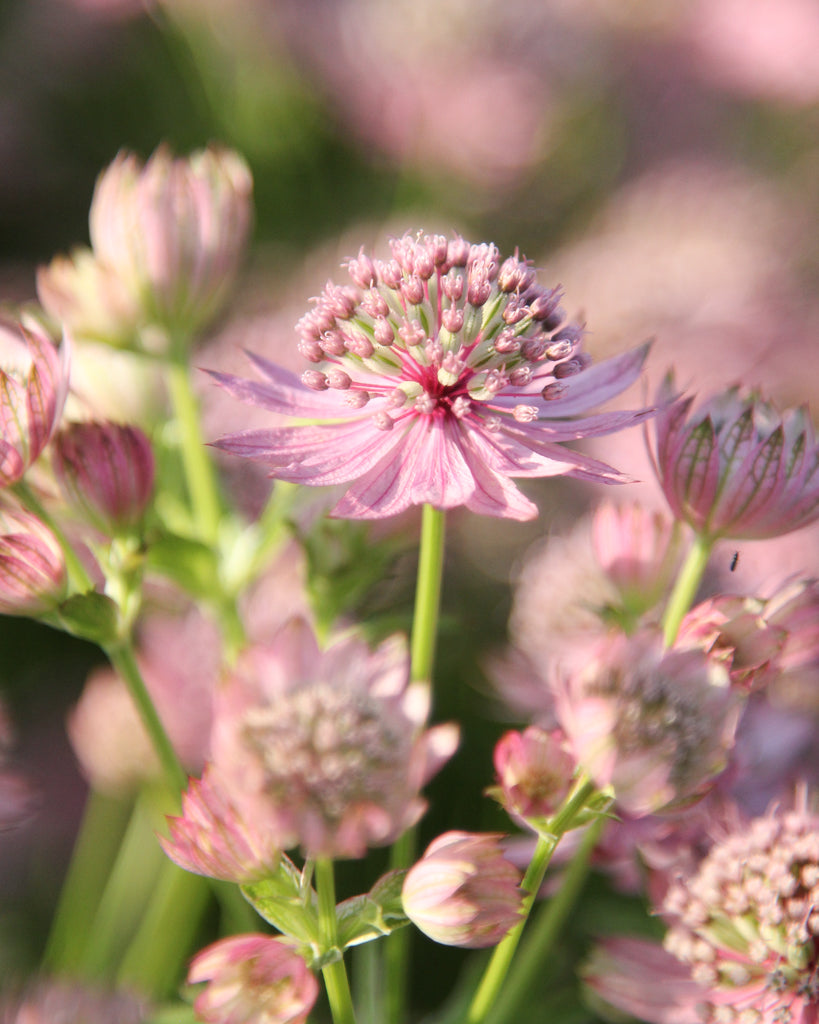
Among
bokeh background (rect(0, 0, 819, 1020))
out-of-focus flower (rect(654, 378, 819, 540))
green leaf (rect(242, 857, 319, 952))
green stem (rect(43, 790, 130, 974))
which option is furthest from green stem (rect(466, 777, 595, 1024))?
bokeh background (rect(0, 0, 819, 1020))

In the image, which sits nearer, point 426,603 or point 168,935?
point 426,603

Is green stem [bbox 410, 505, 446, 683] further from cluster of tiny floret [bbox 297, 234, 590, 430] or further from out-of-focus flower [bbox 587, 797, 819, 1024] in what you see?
out-of-focus flower [bbox 587, 797, 819, 1024]

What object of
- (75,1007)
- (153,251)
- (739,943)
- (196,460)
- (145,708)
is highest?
(153,251)

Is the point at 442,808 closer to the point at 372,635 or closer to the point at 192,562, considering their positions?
the point at 372,635

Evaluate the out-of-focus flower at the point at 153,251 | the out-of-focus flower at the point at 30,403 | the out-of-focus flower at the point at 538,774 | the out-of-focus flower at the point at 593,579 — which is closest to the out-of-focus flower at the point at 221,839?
the out-of-focus flower at the point at 538,774

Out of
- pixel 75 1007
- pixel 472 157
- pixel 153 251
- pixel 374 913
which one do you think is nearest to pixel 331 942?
pixel 374 913

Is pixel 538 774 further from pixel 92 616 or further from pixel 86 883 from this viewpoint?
pixel 86 883

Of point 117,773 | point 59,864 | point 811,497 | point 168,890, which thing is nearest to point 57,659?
point 59,864
